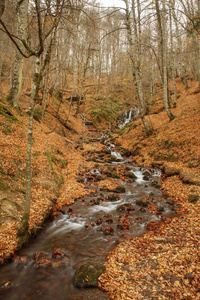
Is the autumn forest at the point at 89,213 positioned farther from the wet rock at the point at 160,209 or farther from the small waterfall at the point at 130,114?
the small waterfall at the point at 130,114

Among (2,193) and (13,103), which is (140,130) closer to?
(13,103)

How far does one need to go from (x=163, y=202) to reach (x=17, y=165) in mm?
6400

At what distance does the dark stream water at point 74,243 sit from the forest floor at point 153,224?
14.9 inches

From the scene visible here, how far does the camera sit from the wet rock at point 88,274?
3697 mm

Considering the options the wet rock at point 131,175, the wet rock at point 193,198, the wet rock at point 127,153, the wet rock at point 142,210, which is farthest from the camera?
the wet rock at point 127,153

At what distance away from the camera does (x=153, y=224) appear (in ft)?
19.4

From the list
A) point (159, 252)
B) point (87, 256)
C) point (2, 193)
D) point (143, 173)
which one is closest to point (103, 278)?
point (87, 256)

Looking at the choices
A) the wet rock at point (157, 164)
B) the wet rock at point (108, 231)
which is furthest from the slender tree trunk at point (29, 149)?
the wet rock at point (157, 164)

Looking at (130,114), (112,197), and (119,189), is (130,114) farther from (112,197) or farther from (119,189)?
(112,197)

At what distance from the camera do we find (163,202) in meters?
7.57

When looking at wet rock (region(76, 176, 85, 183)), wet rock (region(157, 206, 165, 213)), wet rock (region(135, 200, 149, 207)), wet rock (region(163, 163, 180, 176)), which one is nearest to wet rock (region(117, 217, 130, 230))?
wet rock (region(135, 200, 149, 207))

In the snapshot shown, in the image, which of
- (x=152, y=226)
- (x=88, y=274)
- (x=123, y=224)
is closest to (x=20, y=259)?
(x=88, y=274)

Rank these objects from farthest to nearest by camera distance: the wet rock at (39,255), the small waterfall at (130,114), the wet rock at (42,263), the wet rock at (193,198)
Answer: the small waterfall at (130,114), the wet rock at (193,198), the wet rock at (39,255), the wet rock at (42,263)

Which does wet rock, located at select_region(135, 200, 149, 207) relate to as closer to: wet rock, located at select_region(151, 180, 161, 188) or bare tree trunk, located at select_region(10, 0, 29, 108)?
wet rock, located at select_region(151, 180, 161, 188)
